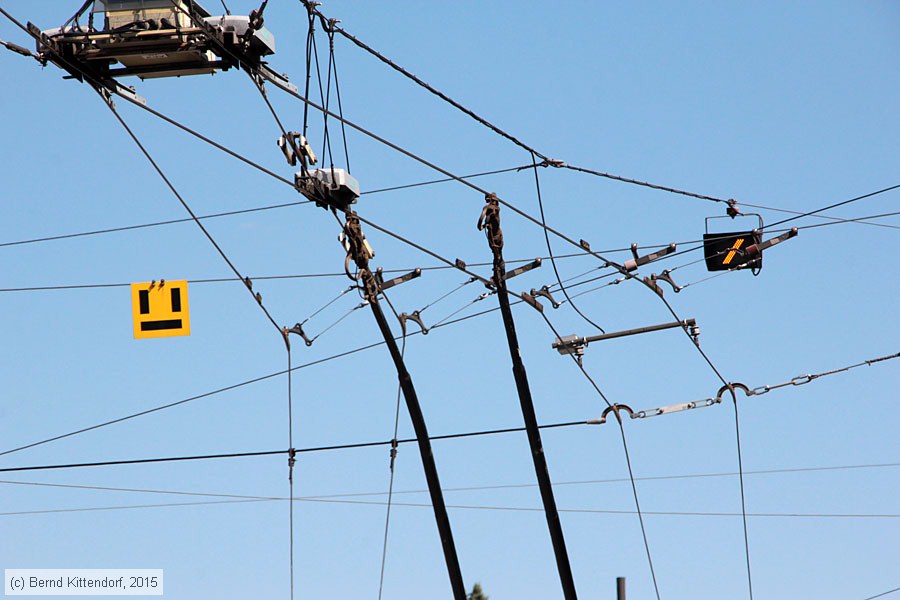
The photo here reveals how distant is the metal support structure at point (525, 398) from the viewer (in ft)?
74.8

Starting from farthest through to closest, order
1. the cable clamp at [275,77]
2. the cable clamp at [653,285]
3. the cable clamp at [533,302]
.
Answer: the cable clamp at [653,285], the cable clamp at [533,302], the cable clamp at [275,77]

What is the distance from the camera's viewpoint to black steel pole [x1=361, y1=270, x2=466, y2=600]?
74.1 ft

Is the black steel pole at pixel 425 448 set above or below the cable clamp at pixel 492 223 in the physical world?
below

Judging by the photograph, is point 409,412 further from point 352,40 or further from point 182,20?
point 182,20

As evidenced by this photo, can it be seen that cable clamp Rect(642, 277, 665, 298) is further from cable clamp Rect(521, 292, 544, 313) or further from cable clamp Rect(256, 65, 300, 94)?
cable clamp Rect(256, 65, 300, 94)

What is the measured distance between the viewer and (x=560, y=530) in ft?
75.0

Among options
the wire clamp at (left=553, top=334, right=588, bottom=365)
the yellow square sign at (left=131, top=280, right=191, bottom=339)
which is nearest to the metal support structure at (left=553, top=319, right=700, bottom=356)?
the wire clamp at (left=553, top=334, right=588, bottom=365)

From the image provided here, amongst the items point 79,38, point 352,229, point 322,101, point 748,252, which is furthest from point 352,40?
point 748,252

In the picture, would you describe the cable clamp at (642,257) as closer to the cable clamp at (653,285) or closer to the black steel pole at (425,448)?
the cable clamp at (653,285)

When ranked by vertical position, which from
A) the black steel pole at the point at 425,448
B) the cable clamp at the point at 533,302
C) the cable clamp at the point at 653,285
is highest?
the cable clamp at the point at 653,285

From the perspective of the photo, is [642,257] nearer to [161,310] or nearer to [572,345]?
[572,345]

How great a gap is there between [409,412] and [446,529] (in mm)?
1513

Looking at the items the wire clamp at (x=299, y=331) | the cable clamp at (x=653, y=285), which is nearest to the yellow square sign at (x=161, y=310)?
the wire clamp at (x=299, y=331)

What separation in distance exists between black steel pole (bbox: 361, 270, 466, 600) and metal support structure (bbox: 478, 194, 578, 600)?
1236mm
